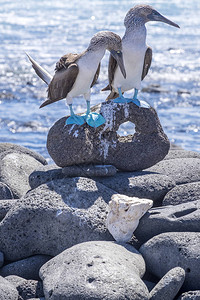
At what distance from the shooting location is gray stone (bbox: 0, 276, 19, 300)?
5.37 meters

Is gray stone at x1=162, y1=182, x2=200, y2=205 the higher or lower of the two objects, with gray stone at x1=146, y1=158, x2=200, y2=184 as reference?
higher

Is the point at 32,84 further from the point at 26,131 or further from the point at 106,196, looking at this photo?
the point at 106,196

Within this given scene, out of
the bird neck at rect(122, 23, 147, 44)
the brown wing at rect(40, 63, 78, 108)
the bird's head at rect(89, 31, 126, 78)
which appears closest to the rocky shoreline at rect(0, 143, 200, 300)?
the brown wing at rect(40, 63, 78, 108)

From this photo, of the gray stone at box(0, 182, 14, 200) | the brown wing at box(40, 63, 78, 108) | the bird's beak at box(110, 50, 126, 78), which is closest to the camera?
the brown wing at box(40, 63, 78, 108)

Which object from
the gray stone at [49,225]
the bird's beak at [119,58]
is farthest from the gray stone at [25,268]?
the bird's beak at [119,58]

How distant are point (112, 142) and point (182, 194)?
3.50 ft

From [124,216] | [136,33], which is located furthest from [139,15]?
[124,216]

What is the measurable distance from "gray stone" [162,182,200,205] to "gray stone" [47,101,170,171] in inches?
23.9

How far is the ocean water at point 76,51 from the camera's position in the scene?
48.5ft

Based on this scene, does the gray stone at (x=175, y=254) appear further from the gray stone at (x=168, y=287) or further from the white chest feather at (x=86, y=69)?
the white chest feather at (x=86, y=69)

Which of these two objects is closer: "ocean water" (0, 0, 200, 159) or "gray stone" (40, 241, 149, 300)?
"gray stone" (40, 241, 149, 300)

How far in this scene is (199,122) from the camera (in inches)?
587

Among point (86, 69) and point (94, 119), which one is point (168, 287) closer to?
point (94, 119)

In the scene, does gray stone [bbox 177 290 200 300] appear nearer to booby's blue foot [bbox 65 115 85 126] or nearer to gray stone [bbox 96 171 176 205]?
gray stone [bbox 96 171 176 205]
